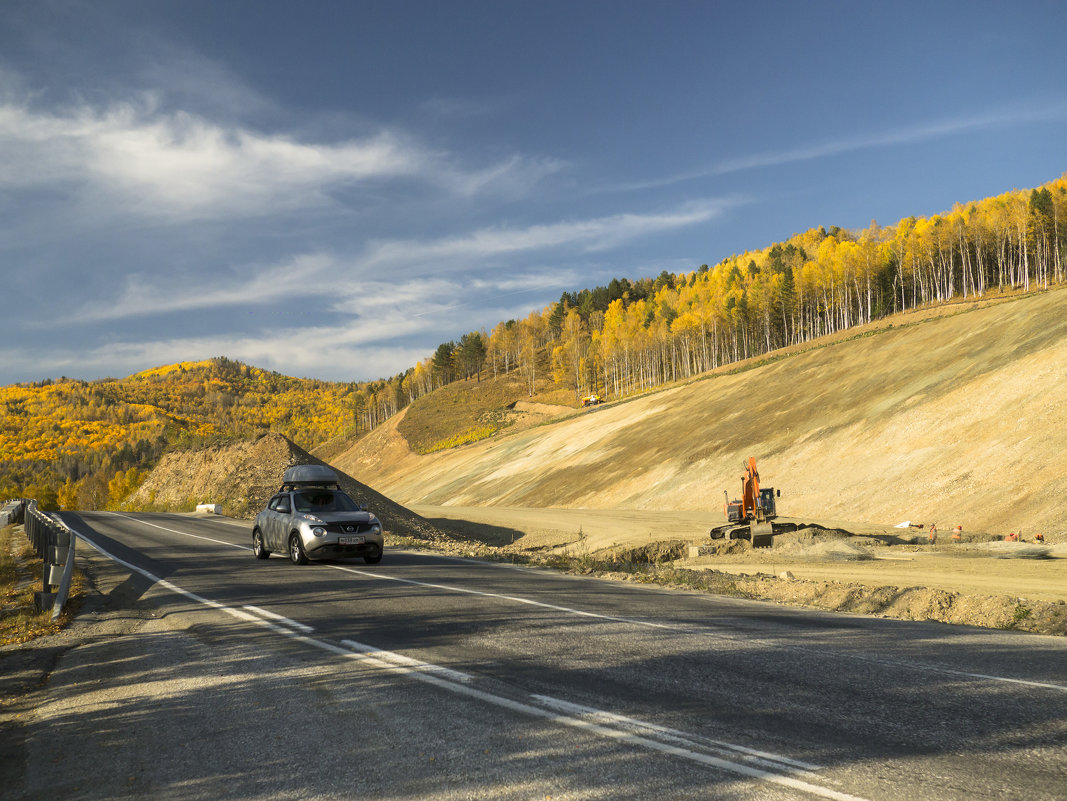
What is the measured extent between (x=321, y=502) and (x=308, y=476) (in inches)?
89.7

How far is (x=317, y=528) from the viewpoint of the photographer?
16.8 meters

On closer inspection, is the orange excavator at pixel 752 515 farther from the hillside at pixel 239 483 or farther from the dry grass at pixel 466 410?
the dry grass at pixel 466 410

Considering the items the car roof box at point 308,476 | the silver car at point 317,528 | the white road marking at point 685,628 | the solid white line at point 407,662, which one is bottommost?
the white road marking at point 685,628

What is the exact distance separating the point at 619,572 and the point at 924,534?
18.0 meters

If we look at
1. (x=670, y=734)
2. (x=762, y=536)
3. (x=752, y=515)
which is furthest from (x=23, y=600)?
(x=752, y=515)

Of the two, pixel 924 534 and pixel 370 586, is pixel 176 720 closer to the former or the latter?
pixel 370 586

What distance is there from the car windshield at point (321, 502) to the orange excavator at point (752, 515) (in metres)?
14.3

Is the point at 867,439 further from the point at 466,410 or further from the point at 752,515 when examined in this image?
the point at 466,410

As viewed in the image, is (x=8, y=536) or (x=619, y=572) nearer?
(x=619, y=572)

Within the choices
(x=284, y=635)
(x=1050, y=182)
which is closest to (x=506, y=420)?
(x=284, y=635)

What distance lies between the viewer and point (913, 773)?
427 cm

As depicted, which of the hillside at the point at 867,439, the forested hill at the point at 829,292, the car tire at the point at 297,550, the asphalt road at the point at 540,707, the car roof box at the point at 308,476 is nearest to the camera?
the asphalt road at the point at 540,707

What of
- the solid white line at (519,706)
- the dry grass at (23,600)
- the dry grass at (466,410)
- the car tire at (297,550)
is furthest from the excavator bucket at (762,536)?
the dry grass at (466,410)

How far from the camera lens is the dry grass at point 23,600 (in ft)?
32.0
